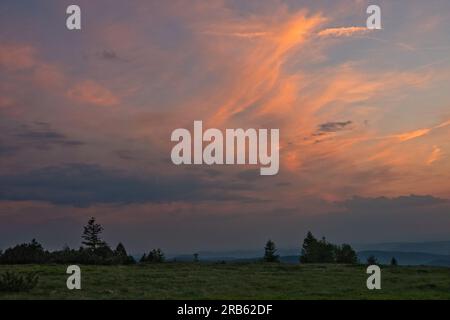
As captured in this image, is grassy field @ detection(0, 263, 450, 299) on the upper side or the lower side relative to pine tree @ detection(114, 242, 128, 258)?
upper

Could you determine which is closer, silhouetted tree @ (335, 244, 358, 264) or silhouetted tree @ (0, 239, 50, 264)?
silhouetted tree @ (0, 239, 50, 264)

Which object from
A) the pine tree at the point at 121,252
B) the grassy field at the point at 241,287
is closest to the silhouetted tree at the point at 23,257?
the pine tree at the point at 121,252

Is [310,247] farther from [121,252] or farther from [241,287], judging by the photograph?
[241,287]

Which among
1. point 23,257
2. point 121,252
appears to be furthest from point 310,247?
point 23,257

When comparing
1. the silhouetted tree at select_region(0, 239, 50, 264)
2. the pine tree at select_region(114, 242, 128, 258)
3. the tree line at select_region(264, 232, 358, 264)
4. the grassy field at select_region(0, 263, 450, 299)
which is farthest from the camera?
the tree line at select_region(264, 232, 358, 264)

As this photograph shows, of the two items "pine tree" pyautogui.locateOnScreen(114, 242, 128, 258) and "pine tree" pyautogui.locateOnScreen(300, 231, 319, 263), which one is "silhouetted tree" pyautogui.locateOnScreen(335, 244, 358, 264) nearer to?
"pine tree" pyautogui.locateOnScreen(300, 231, 319, 263)

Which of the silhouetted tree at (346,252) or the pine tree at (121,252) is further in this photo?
the silhouetted tree at (346,252)

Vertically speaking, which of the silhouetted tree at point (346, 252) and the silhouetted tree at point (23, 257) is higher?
the silhouetted tree at point (23, 257)

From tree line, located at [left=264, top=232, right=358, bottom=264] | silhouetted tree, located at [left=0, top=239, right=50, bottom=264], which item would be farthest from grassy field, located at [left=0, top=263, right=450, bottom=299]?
tree line, located at [left=264, top=232, right=358, bottom=264]

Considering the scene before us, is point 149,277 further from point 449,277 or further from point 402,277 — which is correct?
point 449,277

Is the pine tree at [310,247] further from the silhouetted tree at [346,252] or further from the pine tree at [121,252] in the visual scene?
the pine tree at [121,252]
